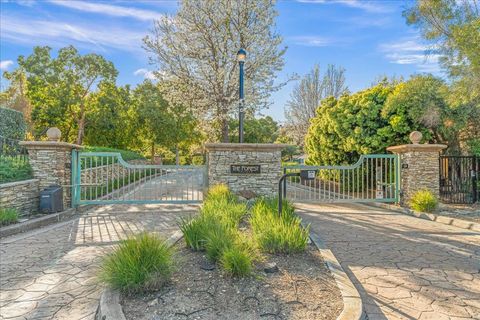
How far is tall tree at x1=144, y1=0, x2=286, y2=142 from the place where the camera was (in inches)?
454

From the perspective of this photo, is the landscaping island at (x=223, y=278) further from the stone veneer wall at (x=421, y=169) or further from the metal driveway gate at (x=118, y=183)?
the stone veneer wall at (x=421, y=169)

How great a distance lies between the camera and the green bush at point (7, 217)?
5.93m

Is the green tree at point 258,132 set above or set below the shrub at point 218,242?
above

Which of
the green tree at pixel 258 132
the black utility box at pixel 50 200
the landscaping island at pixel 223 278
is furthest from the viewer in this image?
Result: the green tree at pixel 258 132

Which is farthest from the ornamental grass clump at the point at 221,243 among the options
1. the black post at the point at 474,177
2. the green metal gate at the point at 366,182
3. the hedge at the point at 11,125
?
the hedge at the point at 11,125

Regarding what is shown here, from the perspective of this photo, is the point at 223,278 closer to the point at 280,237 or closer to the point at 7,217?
the point at 280,237

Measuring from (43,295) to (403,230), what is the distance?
246 inches

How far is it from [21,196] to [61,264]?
12.1 ft

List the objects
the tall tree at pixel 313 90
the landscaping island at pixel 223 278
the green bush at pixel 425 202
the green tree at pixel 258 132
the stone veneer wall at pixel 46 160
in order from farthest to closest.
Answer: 1. the green tree at pixel 258 132
2. the tall tree at pixel 313 90
3. the green bush at pixel 425 202
4. the stone veneer wall at pixel 46 160
5. the landscaping island at pixel 223 278

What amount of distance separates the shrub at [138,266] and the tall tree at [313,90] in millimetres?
18000

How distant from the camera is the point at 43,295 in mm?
3330

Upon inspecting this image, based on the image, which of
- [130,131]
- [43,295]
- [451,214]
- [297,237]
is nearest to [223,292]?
[297,237]

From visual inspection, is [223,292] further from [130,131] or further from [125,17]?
[130,131]

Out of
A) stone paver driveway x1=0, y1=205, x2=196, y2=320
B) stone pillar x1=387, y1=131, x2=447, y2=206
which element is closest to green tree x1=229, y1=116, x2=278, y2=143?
stone pillar x1=387, y1=131, x2=447, y2=206
